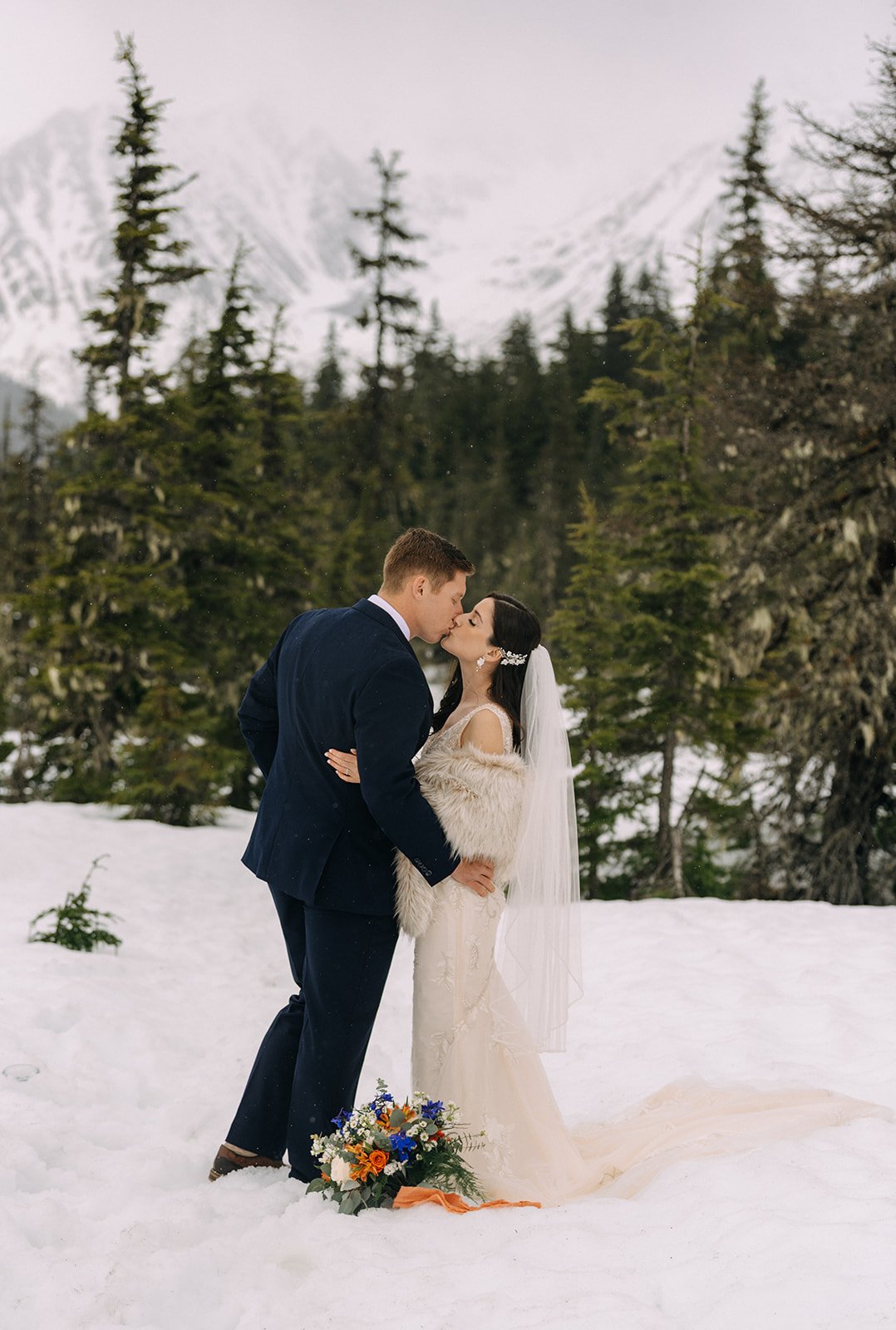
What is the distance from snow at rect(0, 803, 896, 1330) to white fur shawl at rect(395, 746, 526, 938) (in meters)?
1.13

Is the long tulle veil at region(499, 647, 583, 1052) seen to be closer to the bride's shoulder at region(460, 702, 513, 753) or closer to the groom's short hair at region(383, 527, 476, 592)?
the bride's shoulder at region(460, 702, 513, 753)

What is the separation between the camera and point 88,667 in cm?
1280

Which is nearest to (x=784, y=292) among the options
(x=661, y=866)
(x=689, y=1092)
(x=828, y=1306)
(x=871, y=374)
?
(x=871, y=374)

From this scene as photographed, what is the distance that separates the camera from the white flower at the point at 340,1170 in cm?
356

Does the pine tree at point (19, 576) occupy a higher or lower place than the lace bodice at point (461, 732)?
higher

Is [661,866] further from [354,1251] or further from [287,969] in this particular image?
[354,1251]

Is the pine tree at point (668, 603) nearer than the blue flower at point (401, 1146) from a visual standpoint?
No

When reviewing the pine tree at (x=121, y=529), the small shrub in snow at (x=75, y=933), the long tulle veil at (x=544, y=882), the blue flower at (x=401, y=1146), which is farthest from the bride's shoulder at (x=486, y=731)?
the pine tree at (x=121, y=529)

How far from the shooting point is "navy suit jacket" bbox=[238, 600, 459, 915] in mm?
3639

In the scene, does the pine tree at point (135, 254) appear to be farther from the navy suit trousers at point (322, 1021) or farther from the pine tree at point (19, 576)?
the navy suit trousers at point (322, 1021)

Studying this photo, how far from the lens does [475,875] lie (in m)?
4.16

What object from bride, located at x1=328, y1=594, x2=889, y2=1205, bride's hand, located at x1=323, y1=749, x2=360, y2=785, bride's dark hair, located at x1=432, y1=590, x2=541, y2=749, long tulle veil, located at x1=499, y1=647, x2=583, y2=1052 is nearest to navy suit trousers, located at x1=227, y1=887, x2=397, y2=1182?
bride, located at x1=328, y1=594, x2=889, y2=1205

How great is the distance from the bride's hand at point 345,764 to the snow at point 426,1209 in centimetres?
156

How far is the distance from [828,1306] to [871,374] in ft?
33.0
